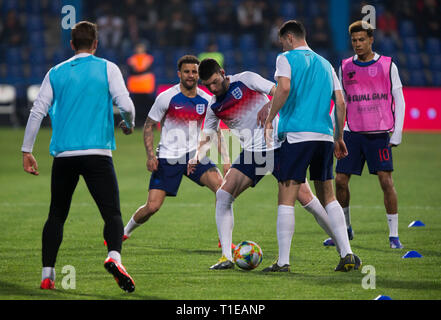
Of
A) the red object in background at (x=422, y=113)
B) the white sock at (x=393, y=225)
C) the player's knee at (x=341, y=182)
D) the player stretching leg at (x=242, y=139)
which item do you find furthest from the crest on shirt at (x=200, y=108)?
the red object in background at (x=422, y=113)

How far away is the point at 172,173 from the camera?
26.1ft

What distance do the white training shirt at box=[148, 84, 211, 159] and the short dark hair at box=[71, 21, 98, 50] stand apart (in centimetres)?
214

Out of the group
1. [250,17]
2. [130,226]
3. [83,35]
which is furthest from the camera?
[250,17]

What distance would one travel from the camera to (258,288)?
5.83 meters

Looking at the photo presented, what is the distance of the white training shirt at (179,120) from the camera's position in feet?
26.1

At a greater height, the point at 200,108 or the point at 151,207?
the point at 200,108

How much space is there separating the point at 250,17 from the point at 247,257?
18.7 meters

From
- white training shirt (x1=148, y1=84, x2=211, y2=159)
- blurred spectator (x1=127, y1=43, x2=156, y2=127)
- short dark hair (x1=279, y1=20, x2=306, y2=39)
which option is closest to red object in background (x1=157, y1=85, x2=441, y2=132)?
blurred spectator (x1=127, y1=43, x2=156, y2=127)

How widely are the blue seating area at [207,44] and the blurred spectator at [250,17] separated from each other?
6 centimetres

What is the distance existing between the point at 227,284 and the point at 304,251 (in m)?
1.70

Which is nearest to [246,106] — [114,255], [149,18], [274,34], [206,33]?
[114,255]

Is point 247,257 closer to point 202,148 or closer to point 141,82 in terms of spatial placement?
point 202,148
